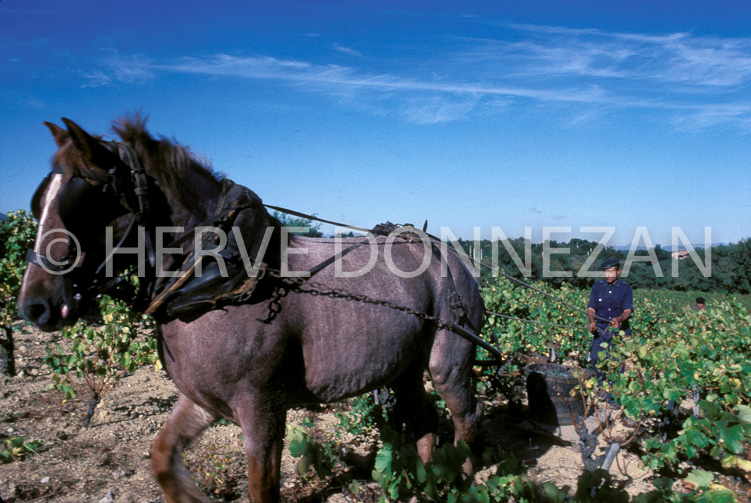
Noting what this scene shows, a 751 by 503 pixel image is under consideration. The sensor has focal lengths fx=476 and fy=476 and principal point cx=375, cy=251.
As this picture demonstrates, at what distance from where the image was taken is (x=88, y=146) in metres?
2.04

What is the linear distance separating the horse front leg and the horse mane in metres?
1.03

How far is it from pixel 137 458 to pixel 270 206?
2816 mm

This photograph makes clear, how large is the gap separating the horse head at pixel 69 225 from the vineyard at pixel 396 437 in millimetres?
1157

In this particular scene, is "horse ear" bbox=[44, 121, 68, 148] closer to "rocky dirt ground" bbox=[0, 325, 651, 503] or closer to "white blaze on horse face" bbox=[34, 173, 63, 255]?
"white blaze on horse face" bbox=[34, 173, 63, 255]

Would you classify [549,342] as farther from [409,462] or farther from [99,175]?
[99,175]

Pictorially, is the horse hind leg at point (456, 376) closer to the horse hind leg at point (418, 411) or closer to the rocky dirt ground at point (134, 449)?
the horse hind leg at point (418, 411)

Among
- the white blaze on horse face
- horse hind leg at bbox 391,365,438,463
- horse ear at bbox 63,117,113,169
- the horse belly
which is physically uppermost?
horse ear at bbox 63,117,113,169

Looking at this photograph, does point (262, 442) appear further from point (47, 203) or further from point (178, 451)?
point (47, 203)

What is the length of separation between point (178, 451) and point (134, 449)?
227 centimetres

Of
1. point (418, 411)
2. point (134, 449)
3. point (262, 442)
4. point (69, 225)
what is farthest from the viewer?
point (134, 449)

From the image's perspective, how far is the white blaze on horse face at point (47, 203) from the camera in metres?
2.04

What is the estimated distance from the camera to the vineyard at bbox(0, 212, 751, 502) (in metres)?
2.03

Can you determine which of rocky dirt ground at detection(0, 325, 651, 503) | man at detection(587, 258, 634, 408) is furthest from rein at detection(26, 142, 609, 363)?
man at detection(587, 258, 634, 408)

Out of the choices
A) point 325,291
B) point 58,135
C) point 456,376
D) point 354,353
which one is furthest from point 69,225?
point 456,376
